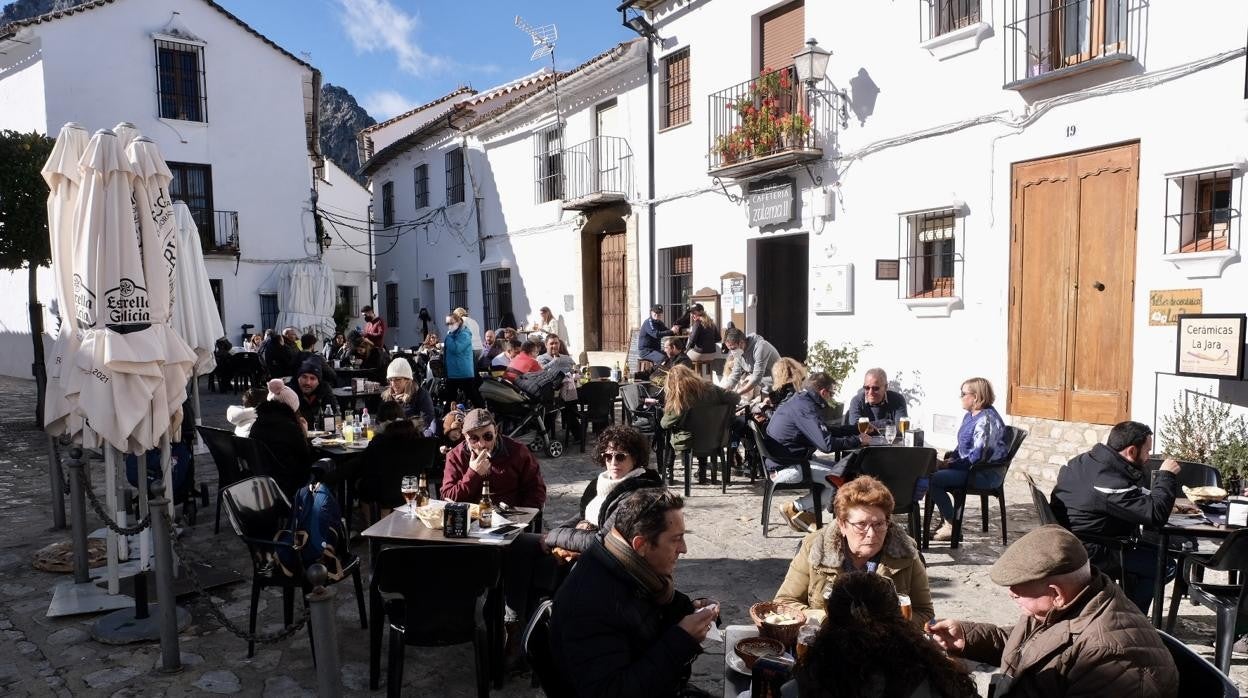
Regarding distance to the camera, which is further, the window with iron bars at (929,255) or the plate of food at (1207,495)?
the window with iron bars at (929,255)

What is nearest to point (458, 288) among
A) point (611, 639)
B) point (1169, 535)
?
point (1169, 535)

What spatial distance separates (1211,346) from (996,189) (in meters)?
2.76

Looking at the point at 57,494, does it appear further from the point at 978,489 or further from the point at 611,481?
the point at 978,489

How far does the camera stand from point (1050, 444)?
26.9 ft

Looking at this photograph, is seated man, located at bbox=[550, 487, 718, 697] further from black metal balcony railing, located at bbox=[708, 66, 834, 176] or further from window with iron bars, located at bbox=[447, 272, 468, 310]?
window with iron bars, located at bbox=[447, 272, 468, 310]

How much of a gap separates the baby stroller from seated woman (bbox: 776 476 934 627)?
641cm

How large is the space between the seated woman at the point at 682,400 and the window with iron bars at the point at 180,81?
1640cm

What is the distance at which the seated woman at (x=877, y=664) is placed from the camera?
1989 millimetres

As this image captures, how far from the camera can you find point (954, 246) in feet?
30.5

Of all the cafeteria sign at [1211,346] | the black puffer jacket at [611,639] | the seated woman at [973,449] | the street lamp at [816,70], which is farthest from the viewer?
the street lamp at [816,70]

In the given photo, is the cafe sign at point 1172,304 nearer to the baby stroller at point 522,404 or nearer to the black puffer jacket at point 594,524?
Result: the black puffer jacket at point 594,524

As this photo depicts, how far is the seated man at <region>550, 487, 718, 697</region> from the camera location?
246 centimetres

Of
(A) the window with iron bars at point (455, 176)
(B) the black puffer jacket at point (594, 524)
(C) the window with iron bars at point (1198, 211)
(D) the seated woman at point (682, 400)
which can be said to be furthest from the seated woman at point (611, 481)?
(A) the window with iron bars at point (455, 176)

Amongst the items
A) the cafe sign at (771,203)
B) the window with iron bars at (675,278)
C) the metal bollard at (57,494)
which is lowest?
the metal bollard at (57,494)
